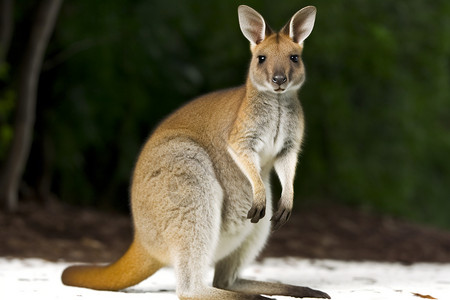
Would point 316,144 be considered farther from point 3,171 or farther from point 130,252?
point 130,252

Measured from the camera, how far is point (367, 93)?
11016mm

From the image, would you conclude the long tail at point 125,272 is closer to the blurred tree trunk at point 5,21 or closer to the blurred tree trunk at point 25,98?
the blurred tree trunk at point 25,98

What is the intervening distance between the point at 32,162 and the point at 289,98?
728cm

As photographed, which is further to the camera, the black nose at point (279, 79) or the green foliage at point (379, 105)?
the green foliage at point (379, 105)

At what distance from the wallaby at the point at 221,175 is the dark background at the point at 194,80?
5.46 metres

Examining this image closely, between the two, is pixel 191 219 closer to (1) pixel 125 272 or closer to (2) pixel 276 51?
(1) pixel 125 272

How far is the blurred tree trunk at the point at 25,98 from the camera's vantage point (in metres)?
9.09

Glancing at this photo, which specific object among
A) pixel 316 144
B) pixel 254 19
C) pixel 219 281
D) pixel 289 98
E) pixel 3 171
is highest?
pixel 316 144

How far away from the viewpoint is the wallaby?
3.87m

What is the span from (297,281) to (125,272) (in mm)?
1397

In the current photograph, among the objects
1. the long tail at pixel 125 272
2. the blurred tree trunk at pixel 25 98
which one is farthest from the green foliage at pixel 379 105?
the long tail at pixel 125 272

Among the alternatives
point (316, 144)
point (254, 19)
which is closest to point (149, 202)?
point (254, 19)

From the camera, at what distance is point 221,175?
409cm

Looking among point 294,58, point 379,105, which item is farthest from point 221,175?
point 379,105
